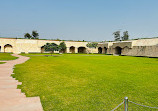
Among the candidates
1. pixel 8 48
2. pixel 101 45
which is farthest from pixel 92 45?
pixel 8 48

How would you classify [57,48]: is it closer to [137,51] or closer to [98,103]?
[137,51]

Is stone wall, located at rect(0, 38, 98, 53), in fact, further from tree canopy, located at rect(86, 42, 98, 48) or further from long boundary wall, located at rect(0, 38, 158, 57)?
tree canopy, located at rect(86, 42, 98, 48)

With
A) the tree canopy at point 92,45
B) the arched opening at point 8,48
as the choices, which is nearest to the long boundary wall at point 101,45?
the arched opening at point 8,48

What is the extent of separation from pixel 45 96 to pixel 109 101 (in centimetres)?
286

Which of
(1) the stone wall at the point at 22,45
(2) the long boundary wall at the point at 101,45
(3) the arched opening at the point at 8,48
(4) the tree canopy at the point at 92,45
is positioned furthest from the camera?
(4) the tree canopy at the point at 92,45

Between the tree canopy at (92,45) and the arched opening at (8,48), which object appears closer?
the arched opening at (8,48)

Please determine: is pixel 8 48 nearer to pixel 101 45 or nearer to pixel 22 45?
pixel 22 45

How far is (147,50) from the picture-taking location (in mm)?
37969

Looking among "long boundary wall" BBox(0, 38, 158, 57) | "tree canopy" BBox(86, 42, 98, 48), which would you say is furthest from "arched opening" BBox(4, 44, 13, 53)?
"tree canopy" BBox(86, 42, 98, 48)

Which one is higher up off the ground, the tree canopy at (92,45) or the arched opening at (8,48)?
the tree canopy at (92,45)

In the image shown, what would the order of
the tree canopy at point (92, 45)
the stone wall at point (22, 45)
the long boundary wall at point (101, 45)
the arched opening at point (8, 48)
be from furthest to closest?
the tree canopy at point (92, 45)
the arched opening at point (8, 48)
the stone wall at point (22, 45)
the long boundary wall at point (101, 45)

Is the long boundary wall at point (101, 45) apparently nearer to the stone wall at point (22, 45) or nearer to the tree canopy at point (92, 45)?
the stone wall at point (22, 45)

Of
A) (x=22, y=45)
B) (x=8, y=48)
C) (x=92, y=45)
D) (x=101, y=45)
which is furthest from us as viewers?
(x=92, y=45)

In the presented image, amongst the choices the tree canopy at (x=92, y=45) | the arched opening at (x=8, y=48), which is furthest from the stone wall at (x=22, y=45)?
the tree canopy at (x=92, y=45)
